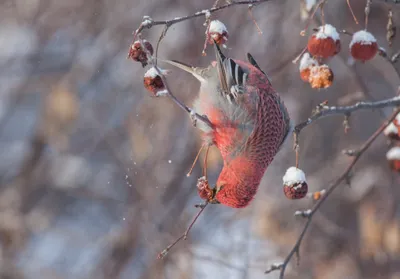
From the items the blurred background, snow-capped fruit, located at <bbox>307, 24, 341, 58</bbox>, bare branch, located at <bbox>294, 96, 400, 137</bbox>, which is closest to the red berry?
bare branch, located at <bbox>294, 96, 400, 137</bbox>

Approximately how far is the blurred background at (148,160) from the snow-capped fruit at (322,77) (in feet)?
2.79

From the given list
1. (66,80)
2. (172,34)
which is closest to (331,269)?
(172,34)

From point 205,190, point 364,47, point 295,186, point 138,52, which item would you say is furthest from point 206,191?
point 364,47

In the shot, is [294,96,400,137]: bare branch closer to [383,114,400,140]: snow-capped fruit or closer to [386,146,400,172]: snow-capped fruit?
[383,114,400,140]: snow-capped fruit

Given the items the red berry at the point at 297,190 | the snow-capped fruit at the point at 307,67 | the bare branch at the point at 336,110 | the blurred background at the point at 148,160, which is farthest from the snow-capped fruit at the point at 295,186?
the blurred background at the point at 148,160

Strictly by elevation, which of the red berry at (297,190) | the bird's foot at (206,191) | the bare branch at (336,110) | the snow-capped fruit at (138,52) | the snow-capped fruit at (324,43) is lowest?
the red berry at (297,190)

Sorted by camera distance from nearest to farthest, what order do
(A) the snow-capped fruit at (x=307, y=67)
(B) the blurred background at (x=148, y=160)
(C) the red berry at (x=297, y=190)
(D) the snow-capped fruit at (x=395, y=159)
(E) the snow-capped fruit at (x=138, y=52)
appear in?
(E) the snow-capped fruit at (x=138, y=52) → (C) the red berry at (x=297, y=190) → (A) the snow-capped fruit at (x=307, y=67) → (D) the snow-capped fruit at (x=395, y=159) → (B) the blurred background at (x=148, y=160)

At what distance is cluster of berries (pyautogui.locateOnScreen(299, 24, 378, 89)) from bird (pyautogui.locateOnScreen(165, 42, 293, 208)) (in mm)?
87

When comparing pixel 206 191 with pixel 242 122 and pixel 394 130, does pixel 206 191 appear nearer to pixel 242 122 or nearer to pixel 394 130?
pixel 242 122

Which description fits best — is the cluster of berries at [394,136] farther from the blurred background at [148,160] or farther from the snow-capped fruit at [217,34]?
the blurred background at [148,160]

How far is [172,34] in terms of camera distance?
86.9 inches

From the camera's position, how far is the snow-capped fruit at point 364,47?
109 centimetres

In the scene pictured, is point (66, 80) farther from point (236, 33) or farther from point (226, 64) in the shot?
point (226, 64)

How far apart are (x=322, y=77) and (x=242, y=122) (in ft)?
0.58
